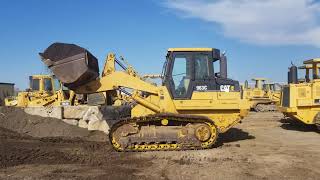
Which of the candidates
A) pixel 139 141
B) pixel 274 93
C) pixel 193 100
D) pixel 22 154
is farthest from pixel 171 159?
pixel 274 93

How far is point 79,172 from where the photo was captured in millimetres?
8539

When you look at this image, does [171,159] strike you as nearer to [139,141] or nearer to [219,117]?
[139,141]

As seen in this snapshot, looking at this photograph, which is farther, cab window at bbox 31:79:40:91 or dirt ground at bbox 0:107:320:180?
cab window at bbox 31:79:40:91

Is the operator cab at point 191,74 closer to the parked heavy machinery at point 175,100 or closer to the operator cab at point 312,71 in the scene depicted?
the parked heavy machinery at point 175,100

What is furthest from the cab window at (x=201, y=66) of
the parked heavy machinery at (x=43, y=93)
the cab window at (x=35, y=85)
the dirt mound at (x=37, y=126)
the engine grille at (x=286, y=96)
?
the cab window at (x=35, y=85)

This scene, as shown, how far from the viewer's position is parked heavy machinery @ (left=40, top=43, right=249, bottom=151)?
37.7 ft

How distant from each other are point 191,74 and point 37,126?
569 centimetres

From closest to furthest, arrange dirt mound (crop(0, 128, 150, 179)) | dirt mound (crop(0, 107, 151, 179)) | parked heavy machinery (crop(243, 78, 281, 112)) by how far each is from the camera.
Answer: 1. dirt mound (crop(0, 128, 150, 179))
2. dirt mound (crop(0, 107, 151, 179))
3. parked heavy machinery (crop(243, 78, 281, 112))

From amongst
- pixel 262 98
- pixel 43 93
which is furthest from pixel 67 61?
pixel 262 98

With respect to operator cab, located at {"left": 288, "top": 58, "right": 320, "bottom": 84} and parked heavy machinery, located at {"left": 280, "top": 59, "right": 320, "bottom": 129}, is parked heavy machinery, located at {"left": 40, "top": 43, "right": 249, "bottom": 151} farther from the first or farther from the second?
operator cab, located at {"left": 288, "top": 58, "right": 320, "bottom": 84}

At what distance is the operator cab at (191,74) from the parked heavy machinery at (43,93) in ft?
30.5

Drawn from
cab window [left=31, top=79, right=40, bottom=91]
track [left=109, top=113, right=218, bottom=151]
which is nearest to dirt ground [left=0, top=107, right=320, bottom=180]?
track [left=109, top=113, right=218, bottom=151]

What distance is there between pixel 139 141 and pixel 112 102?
360 centimetres

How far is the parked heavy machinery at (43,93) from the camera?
68.1ft
